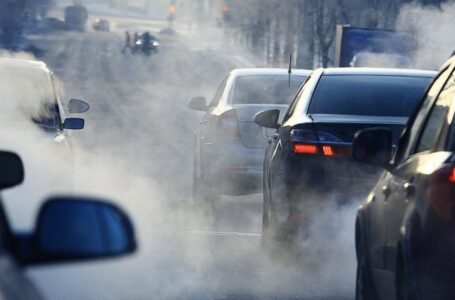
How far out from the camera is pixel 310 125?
29.5ft

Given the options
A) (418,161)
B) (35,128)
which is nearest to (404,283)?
(418,161)

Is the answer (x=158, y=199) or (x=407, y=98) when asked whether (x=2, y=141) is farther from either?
(x=158, y=199)

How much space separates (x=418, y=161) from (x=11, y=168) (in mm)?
2238

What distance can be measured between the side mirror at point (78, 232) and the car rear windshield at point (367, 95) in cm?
607

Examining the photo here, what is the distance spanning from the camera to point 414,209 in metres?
5.25

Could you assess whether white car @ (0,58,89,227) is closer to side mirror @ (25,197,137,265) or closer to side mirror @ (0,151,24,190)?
side mirror @ (0,151,24,190)

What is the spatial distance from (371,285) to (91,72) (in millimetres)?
54986

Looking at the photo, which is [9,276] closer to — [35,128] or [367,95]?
[367,95]

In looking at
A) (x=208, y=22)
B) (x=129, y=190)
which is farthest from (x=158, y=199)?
(x=208, y=22)

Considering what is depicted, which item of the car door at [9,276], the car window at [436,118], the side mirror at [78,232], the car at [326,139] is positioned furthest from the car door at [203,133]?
the car door at [9,276]

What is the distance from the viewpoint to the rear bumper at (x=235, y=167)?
13578mm

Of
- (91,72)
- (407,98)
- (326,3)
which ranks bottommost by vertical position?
(91,72)

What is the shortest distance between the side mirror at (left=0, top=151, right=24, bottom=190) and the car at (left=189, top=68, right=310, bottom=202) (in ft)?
32.1

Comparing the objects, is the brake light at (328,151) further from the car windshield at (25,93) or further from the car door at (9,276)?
the car door at (9,276)
